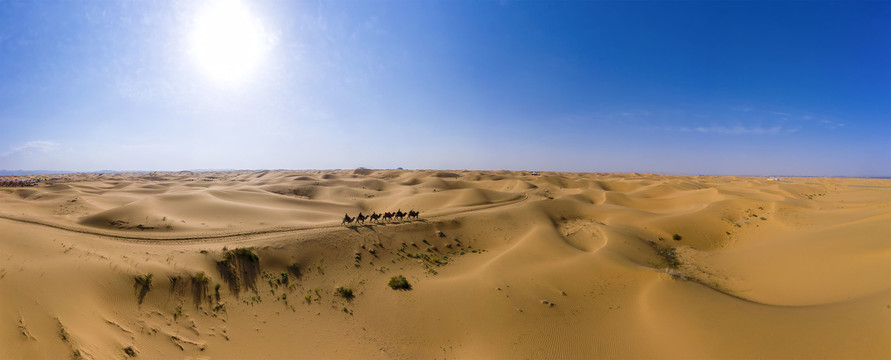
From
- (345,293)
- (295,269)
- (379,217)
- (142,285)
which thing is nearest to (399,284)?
(345,293)

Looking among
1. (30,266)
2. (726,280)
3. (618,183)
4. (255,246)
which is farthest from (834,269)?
(618,183)

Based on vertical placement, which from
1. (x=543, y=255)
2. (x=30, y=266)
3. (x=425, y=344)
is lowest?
(x=425, y=344)

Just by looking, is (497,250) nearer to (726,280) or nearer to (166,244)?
(726,280)

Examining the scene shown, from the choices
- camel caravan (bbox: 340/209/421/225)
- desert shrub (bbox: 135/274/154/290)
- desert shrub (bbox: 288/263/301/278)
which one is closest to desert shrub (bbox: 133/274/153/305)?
desert shrub (bbox: 135/274/154/290)

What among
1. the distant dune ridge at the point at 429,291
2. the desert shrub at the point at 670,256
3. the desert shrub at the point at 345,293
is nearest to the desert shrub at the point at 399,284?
the distant dune ridge at the point at 429,291

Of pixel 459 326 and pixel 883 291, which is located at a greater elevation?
pixel 883 291

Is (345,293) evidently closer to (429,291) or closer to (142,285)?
(429,291)

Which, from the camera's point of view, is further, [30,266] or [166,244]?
[166,244]
